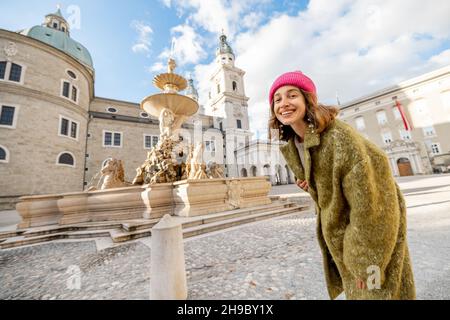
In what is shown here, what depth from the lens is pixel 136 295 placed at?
6.51 feet

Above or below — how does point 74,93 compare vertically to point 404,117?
above

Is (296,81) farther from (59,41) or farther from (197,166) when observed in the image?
(59,41)

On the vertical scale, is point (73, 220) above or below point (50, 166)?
below

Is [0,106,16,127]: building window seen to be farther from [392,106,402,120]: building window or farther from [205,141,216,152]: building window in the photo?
[392,106,402,120]: building window

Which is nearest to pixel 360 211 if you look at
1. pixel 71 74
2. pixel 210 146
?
pixel 71 74

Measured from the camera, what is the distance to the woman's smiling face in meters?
1.19

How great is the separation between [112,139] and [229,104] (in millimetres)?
21824

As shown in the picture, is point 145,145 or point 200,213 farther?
point 145,145

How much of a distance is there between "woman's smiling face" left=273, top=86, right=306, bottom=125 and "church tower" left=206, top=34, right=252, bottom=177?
32804 mm

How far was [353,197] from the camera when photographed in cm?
94
